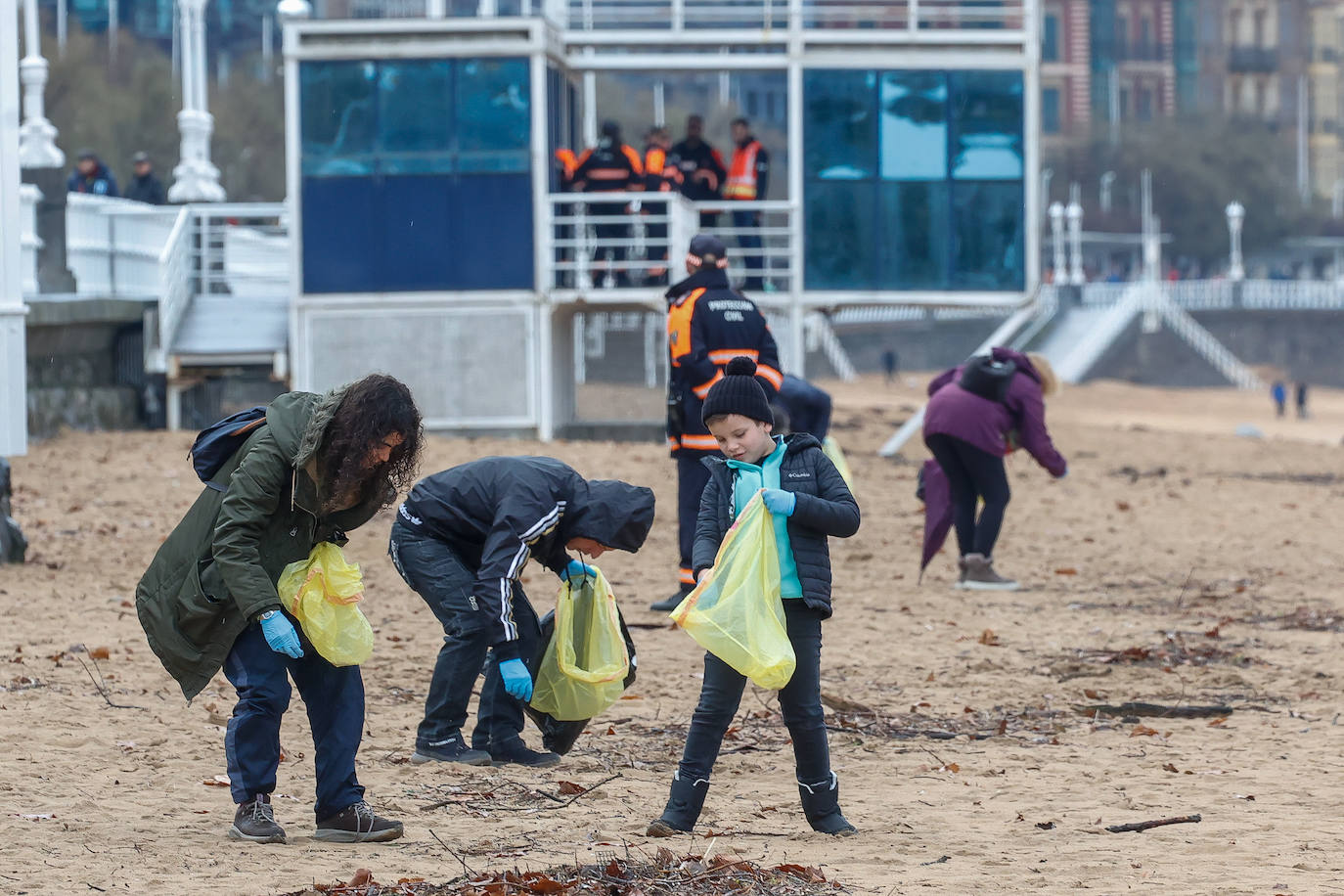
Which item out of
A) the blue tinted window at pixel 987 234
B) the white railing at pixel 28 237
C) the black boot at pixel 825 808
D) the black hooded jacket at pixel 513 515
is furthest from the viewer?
the blue tinted window at pixel 987 234

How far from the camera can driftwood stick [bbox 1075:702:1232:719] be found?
786 centimetres

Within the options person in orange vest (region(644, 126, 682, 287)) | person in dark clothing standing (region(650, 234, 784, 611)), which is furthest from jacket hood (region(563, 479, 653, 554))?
person in orange vest (region(644, 126, 682, 287))

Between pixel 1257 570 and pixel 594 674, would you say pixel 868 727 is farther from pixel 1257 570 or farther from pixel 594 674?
pixel 1257 570

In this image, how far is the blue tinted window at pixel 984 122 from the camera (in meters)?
22.2

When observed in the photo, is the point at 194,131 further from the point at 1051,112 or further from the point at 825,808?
the point at 1051,112

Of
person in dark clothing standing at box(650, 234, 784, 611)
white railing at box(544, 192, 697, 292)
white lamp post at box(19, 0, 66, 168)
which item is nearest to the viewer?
person in dark clothing standing at box(650, 234, 784, 611)

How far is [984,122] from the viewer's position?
2220 centimetres

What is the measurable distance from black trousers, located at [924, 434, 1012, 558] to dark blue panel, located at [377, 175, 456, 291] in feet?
35.0

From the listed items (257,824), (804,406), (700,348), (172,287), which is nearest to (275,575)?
(257,824)

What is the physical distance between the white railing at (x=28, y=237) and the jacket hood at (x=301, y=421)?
43.6 feet

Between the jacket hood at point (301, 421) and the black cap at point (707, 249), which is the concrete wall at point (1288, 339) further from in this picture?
the jacket hood at point (301, 421)

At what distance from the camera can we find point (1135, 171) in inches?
3349

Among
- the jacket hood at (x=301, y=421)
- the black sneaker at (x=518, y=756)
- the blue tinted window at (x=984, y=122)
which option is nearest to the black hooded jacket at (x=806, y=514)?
the jacket hood at (x=301, y=421)

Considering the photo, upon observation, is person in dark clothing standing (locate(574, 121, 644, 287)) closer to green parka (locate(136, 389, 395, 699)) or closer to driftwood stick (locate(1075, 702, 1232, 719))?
driftwood stick (locate(1075, 702, 1232, 719))
